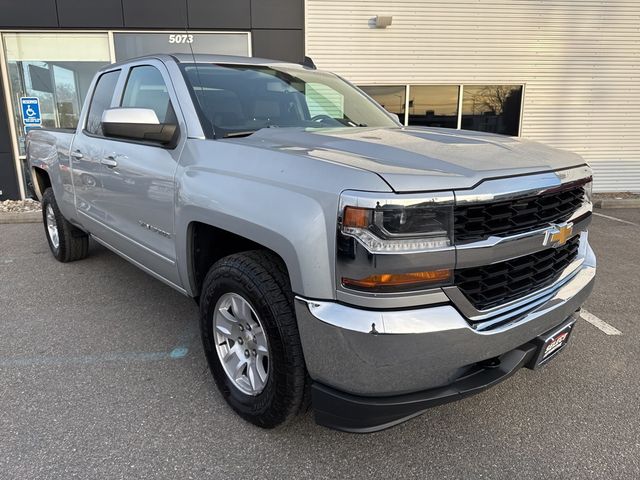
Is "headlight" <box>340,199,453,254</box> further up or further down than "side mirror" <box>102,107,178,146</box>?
further down

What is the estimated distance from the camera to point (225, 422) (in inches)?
100

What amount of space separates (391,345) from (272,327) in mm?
580

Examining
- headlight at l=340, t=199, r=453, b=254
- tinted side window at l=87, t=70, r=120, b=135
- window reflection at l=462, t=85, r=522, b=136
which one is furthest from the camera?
Answer: window reflection at l=462, t=85, r=522, b=136

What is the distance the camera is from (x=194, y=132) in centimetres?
274

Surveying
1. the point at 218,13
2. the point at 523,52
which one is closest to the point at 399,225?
the point at 218,13

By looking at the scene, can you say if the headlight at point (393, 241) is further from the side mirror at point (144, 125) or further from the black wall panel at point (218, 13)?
the black wall panel at point (218, 13)

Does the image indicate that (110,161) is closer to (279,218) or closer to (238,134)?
(238,134)

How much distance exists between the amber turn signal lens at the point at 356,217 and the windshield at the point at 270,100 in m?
1.23

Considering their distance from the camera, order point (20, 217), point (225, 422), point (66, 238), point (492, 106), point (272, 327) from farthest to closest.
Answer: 1. point (492, 106)
2. point (20, 217)
3. point (66, 238)
4. point (225, 422)
5. point (272, 327)

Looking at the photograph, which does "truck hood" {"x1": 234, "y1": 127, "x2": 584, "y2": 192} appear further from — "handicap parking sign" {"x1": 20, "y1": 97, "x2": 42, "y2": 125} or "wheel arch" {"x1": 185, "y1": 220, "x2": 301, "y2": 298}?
"handicap parking sign" {"x1": 20, "y1": 97, "x2": 42, "y2": 125}

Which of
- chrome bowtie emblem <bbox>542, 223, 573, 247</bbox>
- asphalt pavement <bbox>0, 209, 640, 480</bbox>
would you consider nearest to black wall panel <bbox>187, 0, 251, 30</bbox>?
asphalt pavement <bbox>0, 209, 640, 480</bbox>

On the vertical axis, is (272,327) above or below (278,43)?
below

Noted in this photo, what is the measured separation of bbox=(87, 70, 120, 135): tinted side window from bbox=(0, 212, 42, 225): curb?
15.4ft

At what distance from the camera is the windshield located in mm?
2908
